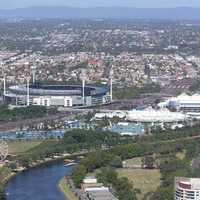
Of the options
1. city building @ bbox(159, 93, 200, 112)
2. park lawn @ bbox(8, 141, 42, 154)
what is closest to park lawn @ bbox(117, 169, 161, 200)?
park lawn @ bbox(8, 141, 42, 154)

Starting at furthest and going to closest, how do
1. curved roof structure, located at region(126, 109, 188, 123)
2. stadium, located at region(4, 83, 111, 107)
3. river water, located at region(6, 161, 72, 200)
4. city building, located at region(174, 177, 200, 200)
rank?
1. stadium, located at region(4, 83, 111, 107)
2. curved roof structure, located at region(126, 109, 188, 123)
3. river water, located at region(6, 161, 72, 200)
4. city building, located at region(174, 177, 200, 200)

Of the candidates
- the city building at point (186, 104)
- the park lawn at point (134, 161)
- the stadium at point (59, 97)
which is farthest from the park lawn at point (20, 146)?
the stadium at point (59, 97)

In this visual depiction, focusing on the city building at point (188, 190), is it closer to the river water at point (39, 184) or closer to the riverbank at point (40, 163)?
the river water at point (39, 184)

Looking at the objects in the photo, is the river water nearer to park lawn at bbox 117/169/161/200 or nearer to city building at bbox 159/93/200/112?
park lawn at bbox 117/169/161/200

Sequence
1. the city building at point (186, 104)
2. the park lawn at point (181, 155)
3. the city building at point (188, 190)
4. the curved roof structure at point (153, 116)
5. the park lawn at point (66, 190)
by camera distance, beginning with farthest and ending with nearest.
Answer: the city building at point (186, 104) → the curved roof structure at point (153, 116) → the park lawn at point (181, 155) → the park lawn at point (66, 190) → the city building at point (188, 190)

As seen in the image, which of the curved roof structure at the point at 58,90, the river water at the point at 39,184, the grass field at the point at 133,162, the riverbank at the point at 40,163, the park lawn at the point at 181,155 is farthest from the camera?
the curved roof structure at the point at 58,90

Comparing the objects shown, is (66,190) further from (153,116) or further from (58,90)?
(58,90)

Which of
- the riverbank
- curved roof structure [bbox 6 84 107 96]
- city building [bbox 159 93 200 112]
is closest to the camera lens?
the riverbank
